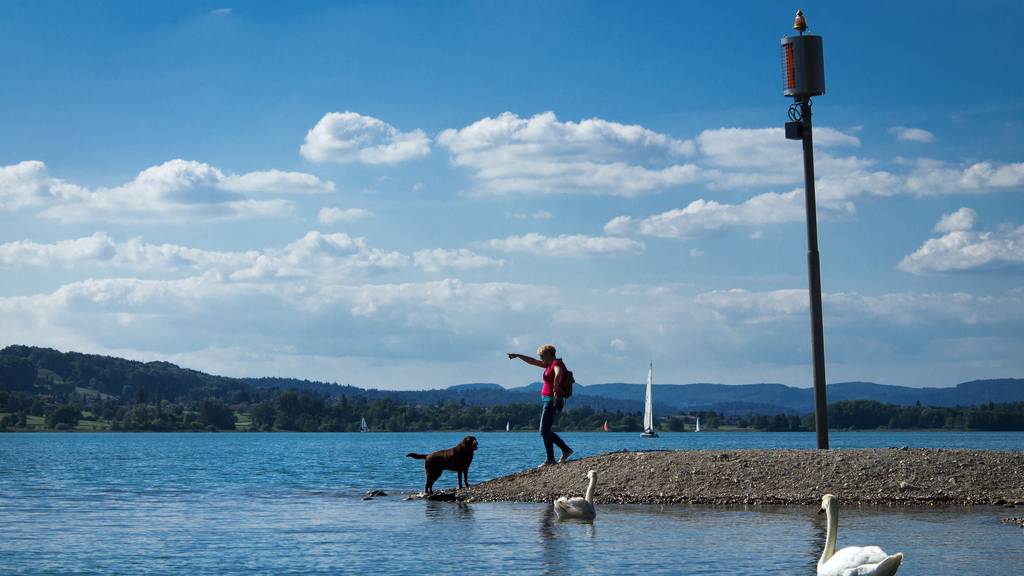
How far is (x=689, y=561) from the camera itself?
57.4ft

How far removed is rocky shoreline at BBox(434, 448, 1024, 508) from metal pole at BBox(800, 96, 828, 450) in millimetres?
2745

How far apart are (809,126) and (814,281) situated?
12.5ft

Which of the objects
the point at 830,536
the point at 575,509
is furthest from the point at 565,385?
the point at 830,536

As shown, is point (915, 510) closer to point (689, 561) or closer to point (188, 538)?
point (689, 561)

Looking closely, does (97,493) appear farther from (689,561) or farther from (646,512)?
(689,561)

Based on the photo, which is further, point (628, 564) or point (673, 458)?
point (673, 458)

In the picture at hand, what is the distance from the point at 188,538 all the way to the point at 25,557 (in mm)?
3250

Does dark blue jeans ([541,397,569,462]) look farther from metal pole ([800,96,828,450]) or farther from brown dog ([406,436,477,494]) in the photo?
metal pole ([800,96,828,450])

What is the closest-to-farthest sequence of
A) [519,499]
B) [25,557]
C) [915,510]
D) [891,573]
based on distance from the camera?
[891,573]
[25,557]
[915,510]
[519,499]

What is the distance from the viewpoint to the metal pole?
30547mm

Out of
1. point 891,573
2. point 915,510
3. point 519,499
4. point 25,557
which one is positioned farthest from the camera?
point 519,499

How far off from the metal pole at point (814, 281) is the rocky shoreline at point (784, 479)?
9.01 ft

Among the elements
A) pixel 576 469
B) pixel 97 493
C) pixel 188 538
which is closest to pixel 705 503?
pixel 576 469

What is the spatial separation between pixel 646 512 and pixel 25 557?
11.1 m
